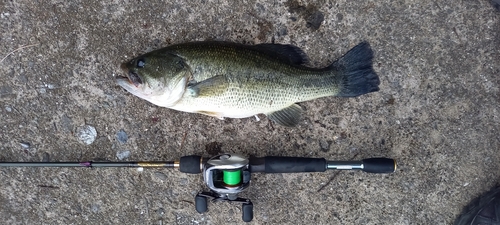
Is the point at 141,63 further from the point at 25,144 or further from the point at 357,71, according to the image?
the point at 357,71

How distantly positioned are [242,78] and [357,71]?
32.4 inches

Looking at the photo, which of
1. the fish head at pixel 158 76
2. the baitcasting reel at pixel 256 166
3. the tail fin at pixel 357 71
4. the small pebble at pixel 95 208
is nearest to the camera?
the fish head at pixel 158 76

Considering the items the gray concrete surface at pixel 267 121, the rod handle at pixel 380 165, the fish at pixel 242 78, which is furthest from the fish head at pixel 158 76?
the rod handle at pixel 380 165

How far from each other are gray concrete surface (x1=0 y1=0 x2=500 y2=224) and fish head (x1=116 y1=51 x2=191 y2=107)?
1.33 feet

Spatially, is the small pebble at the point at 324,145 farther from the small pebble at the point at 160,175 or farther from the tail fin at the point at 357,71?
the small pebble at the point at 160,175

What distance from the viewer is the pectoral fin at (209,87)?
2.16 m

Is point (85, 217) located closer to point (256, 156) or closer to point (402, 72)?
point (256, 156)

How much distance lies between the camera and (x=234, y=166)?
2162 millimetres

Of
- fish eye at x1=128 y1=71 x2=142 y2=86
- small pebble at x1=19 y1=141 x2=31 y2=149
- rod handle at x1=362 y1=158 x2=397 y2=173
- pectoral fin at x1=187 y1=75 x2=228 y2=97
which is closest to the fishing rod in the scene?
rod handle at x1=362 y1=158 x2=397 y2=173

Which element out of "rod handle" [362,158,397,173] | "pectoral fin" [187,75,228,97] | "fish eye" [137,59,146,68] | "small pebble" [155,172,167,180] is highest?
"fish eye" [137,59,146,68]

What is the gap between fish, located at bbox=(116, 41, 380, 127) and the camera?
2160 mm

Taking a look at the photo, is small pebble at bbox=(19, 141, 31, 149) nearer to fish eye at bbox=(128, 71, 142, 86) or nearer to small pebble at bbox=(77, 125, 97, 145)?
small pebble at bbox=(77, 125, 97, 145)

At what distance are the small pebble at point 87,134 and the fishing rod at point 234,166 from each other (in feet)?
0.76

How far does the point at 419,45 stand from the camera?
2.49m
